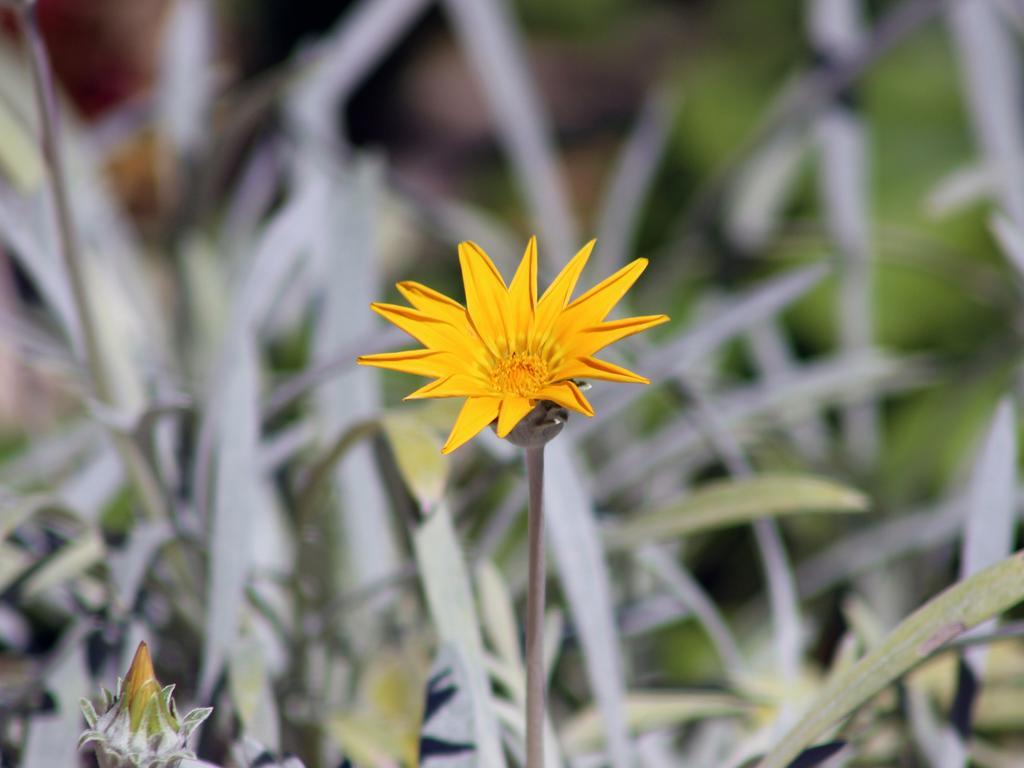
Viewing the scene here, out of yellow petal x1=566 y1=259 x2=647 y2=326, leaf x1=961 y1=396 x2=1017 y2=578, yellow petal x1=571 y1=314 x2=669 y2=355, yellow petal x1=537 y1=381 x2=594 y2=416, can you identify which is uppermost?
yellow petal x1=566 y1=259 x2=647 y2=326

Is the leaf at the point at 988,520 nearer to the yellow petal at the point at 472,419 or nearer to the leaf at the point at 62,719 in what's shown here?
the yellow petal at the point at 472,419

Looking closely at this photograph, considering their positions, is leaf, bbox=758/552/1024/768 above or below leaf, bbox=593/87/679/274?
below

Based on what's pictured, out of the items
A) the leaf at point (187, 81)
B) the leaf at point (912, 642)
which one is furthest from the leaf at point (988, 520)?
the leaf at point (187, 81)

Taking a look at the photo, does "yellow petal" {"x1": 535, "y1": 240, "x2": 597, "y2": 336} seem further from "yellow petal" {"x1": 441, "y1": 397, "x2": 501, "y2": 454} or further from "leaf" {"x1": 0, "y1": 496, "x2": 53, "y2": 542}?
"leaf" {"x1": 0, "y1": 496, "x2": 53, "y2": 542}

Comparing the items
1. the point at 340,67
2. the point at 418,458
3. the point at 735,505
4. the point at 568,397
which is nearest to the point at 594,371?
the point at 568,397

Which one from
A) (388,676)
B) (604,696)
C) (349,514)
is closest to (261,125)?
(349,514)

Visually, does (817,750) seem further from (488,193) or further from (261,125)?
(488,193)

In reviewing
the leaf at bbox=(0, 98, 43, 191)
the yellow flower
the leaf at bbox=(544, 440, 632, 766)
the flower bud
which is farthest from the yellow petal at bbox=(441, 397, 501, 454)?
the leaf at bbox=(0, 98, 43, 191)
